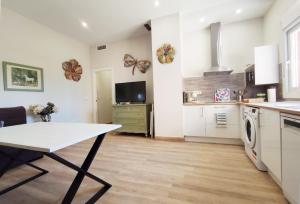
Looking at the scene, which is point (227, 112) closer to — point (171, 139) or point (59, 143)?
point (171, 139)

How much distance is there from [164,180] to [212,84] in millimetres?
2739

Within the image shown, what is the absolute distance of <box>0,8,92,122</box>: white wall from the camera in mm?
2895

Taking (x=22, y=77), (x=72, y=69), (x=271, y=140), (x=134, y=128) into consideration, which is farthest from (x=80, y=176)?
(x=72, y=69)

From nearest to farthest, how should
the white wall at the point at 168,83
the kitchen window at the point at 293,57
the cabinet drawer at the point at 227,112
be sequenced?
the kitchen window at the point at 293,57
the cabinet drawer at the point at 227,112
the white wall at the point at 168,83

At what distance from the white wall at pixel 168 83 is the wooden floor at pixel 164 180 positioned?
0.80 meters

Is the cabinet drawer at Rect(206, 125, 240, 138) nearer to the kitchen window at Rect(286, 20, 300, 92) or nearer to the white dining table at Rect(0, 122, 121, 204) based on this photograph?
the kitchen window at Rect(286, 20, 300, 92)

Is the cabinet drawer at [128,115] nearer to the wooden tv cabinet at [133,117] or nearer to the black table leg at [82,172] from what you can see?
the wooden tv cabinet at [133,117]

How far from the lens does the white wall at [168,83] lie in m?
3.32

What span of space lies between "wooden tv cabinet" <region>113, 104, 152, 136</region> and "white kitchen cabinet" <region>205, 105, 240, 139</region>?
1501mm

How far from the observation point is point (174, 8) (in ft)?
10.00

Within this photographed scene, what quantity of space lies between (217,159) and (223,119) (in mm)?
980

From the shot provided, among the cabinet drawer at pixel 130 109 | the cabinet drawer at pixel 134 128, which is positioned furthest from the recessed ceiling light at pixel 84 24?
the cabinet drawer at pixel 134 128

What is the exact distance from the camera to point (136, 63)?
4438 millimetres

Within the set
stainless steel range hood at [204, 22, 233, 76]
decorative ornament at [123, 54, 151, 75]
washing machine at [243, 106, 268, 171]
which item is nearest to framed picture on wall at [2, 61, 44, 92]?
decorative ornament at [123, 54, 151, 75]
